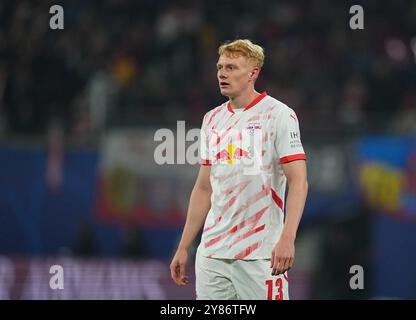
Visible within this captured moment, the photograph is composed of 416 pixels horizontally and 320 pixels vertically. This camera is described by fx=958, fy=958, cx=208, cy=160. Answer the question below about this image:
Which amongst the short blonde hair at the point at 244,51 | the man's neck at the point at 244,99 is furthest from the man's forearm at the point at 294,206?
the short blonde hair at the point at 244,51

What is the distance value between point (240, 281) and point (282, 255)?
0.53 m

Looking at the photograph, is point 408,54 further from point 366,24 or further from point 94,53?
point 94,53

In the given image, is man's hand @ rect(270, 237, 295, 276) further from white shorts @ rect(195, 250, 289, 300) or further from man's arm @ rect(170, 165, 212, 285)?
man's arm @ rect(170, 165, 212, 285)

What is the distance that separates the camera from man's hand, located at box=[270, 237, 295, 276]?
5297 mm

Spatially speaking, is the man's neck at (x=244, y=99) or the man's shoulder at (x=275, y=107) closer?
the man's shoulder at (x=275, y=107)

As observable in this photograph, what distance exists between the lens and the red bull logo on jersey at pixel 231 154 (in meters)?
5.78

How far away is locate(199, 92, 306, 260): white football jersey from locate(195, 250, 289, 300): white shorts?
0.05 m

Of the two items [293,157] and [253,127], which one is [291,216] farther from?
[253,127]

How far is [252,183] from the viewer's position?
572 cm

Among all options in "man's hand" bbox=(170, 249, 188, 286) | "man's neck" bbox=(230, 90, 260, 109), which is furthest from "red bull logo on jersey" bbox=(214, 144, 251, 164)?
"man's hand" bbox=(170, 249, 188, 286)

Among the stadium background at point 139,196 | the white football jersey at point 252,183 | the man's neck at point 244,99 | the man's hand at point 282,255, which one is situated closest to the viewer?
the man's hand at point 282,255

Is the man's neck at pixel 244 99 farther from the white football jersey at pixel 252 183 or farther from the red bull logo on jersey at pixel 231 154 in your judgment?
the red bull logo on jersey at pixel 231 154

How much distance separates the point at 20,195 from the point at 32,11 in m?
4.99

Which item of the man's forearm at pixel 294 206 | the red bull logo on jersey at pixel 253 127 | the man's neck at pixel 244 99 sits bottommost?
the man's forearm at pixel 294 206
